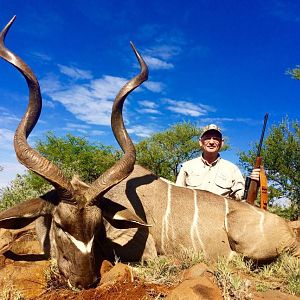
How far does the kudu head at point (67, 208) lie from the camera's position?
2.99m

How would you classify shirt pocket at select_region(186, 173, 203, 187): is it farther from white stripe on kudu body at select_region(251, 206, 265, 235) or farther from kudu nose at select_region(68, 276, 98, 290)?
kudu nose at select_region(68, 276, 98, 290)

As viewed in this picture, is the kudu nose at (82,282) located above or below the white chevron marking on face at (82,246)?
below

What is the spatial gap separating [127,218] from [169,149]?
14.5m

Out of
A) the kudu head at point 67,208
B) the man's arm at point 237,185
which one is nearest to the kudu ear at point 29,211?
the kudu head at point 67,208

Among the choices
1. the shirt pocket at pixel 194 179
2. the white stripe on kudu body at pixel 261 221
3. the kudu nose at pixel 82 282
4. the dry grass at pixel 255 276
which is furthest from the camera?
the shirt pocket at pixel 194 179

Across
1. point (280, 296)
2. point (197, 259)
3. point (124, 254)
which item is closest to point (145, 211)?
point (124, 254)

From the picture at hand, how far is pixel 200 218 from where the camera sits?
13.6ft

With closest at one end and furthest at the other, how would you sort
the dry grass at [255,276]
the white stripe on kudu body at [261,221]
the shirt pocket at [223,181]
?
the dry grass at [255,276], the white stripe on kudu body at [261,221], the shirt pocket at [223,181]

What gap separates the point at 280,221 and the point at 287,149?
965 cm

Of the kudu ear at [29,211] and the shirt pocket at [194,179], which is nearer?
the kudu ear at [29,211]

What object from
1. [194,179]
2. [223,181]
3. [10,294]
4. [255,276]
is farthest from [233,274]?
[194,179]

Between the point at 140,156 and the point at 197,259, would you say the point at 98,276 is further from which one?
the point at 140,156

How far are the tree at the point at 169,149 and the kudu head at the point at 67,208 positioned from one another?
40.1 ft

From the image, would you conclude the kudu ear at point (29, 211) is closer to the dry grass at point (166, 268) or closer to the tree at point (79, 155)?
the dry grass at point (166, 268)
